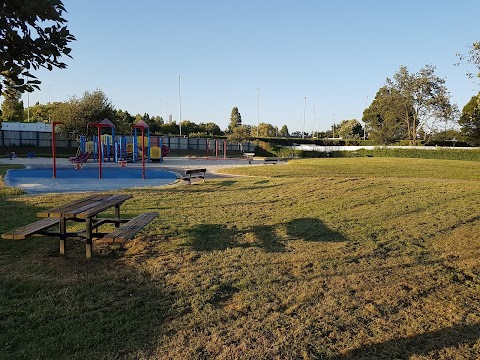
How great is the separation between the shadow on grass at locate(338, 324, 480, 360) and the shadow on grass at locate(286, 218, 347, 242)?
297 centimetres

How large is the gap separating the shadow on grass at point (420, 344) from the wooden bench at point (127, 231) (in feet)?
9.64

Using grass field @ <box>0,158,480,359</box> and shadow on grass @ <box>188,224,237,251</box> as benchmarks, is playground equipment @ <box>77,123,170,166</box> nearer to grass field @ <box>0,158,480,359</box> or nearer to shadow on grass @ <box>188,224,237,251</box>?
grass field @ <box>0,158,480,359</box>

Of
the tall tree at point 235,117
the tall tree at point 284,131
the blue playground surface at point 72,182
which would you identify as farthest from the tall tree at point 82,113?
the tall tree at point 284,131

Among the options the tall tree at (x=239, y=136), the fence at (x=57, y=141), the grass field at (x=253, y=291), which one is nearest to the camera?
the grass field at (x=253, y=291)

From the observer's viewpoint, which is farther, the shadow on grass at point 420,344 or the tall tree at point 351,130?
the tall tree at point 351,130

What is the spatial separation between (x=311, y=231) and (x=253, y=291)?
293 centimetres

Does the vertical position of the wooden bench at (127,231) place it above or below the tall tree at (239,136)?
below

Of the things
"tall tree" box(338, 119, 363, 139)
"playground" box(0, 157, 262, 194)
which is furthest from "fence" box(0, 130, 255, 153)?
"tall tree" box(338, 119, 363, 139)

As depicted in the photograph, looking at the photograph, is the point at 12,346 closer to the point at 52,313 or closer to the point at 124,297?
the point at 52,313

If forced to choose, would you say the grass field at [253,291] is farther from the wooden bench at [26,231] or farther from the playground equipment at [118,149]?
the playground equipment at [118,149]

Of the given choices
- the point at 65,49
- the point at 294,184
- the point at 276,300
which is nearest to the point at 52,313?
the point at 276,300

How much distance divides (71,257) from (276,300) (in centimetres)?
284

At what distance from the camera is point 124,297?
389 cm

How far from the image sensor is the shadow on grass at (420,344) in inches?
114
